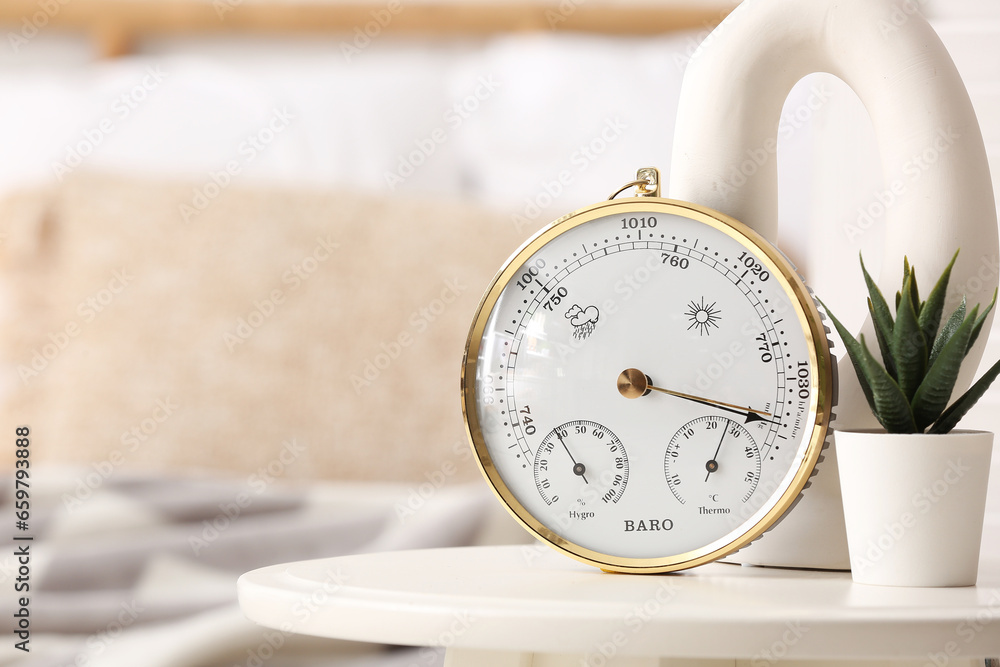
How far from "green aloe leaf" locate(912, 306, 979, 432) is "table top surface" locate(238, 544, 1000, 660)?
0.33ft

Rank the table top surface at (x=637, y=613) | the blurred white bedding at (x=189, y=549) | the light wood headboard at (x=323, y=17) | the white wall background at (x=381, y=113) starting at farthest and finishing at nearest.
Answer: the light wood headboard at (x=323, y=17), the white wall background at (x=381, y=113), the blurred white bedding at (x=189, y=549), the table top surface at (x=637, y=613)

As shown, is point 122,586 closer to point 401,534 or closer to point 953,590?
point 401,534

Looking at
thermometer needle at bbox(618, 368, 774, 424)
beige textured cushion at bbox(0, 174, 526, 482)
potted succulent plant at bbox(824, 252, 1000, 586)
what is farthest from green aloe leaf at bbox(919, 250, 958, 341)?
beige textured cushion at bbox(0, 174, 526, 482)

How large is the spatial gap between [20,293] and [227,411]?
0.43m

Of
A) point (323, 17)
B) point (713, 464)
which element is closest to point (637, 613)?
point (713, 464)

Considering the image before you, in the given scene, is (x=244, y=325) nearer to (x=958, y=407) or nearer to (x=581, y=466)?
(x=581, y=466)

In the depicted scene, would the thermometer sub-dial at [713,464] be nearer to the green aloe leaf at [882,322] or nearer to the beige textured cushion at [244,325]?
the green aloe leaf at [882,322]

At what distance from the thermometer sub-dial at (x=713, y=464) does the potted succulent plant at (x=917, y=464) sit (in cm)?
6

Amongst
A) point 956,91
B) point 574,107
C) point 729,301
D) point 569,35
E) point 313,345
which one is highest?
point 569,35

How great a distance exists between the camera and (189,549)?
1.17 meters

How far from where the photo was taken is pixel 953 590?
50 cm

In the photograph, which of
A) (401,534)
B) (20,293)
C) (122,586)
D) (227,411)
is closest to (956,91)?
(401,534)

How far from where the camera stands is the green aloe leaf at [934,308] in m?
0.53

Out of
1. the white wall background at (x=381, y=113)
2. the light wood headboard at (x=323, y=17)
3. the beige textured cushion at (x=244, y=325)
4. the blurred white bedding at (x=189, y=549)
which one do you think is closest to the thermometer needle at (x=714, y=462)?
the blurred white bedding at (x=189, y=549)
